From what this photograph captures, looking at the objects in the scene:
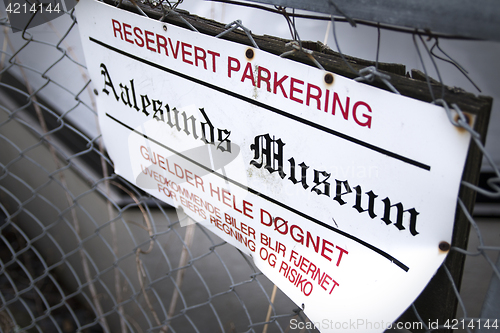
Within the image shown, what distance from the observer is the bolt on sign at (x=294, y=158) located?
52 centimetres

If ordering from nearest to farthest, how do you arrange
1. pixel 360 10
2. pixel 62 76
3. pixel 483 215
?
pixel 360 10 → pixel 483 215 → pixel 62 76

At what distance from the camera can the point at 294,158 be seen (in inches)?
25.0

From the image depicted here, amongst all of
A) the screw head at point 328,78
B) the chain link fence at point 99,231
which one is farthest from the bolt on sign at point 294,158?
the chain link fence at point 99,231

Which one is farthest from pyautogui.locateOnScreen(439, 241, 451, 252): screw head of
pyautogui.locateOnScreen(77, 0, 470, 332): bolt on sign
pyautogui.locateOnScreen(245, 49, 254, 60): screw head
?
pyautogui.locateOnScreen(245, 49, 254, 60): screw head

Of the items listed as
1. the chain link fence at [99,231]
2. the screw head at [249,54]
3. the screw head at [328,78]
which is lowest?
the chain link fence at [99,231]

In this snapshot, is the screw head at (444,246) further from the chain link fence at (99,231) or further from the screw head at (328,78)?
the chain link fence at (99,231)

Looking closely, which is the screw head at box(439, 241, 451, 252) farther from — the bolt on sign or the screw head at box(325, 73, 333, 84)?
the screw head at box(325, 73, 333, 84)

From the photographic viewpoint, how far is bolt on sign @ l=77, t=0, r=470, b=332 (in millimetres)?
517

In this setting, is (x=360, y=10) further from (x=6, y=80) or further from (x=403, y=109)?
(x=6, y=80)

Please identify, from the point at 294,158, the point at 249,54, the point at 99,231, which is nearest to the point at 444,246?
the point at 294,158

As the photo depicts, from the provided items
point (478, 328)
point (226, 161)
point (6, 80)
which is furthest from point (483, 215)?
point (6, 80)

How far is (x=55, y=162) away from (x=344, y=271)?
1.42m

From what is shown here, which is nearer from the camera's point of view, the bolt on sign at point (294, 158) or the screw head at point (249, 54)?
the bolt on sign at point (294, 158)

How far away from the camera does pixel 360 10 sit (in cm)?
49
